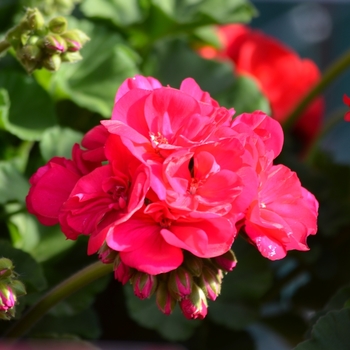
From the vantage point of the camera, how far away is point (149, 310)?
2.40 feet

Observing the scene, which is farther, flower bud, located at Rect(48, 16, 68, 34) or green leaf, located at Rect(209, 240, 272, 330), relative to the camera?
green leaf, located at Rect(209, 240, 272, 330)

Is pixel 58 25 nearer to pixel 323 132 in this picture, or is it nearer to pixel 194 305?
pixel 194 305

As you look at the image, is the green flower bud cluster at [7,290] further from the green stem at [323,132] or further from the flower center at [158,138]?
the green stem at [323,132]

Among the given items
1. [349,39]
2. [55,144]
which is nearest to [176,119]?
[55,144]

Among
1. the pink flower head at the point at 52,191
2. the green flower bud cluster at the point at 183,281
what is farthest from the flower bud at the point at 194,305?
the pink flower head at the point at 52,191

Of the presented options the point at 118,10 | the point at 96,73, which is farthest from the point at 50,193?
the point at 118,10

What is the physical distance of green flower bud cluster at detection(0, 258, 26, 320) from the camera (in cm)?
43

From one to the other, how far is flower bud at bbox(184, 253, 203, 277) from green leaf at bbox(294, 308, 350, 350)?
0.40 ft

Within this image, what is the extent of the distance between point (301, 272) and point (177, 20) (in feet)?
1.29

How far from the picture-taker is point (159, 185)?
0.39 metres

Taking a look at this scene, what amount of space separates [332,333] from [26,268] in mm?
268

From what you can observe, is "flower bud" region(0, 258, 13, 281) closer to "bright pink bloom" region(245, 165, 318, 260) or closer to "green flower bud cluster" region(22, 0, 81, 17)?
"bright pink bloom" region(245, 165, 318, 260)

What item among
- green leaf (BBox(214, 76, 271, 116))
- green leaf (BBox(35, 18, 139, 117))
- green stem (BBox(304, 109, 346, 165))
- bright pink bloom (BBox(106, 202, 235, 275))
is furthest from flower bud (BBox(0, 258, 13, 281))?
green stem (BBox(304, 109, 346, 165))

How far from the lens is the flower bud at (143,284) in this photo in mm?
409
